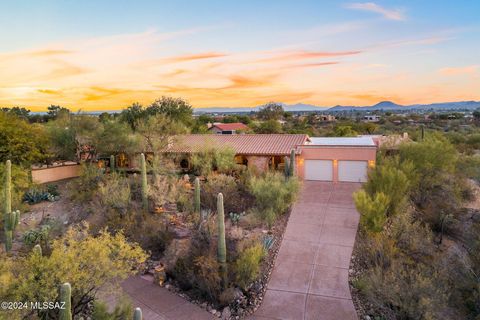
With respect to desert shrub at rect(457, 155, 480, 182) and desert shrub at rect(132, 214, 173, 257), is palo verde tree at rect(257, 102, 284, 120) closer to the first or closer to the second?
desert shrub at rect(457, 155, 480, 182)

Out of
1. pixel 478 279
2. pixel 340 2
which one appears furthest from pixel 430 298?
pixel 340 2

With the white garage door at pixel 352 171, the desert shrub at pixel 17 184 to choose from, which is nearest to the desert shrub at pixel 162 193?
the desert shrub at pixel 17 184

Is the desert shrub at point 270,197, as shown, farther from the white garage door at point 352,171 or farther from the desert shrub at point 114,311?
the desert shrub at point 114,311

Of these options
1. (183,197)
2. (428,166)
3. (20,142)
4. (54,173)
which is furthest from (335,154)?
(20,142)

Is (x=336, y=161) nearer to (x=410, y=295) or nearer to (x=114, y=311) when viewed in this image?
(x=410, y=295)

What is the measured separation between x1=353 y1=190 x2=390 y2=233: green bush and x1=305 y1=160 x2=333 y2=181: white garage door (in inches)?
354

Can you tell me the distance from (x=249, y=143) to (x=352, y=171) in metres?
8.08

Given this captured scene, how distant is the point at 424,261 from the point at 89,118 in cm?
2370

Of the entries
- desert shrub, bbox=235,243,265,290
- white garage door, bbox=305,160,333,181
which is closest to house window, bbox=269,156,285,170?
white garage door, bbox=305,160,333,181

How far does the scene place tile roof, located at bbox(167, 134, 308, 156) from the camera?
999 inches

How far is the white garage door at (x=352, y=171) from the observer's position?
23734 mm

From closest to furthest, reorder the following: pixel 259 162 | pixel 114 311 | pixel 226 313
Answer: pixel 114 311
pixel 226 313
pixel 259 162

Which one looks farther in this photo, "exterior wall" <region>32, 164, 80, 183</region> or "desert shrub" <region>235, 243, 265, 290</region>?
"exterior wall" <region>32, 164, 80, 183</region>

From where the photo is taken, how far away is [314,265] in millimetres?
13984
